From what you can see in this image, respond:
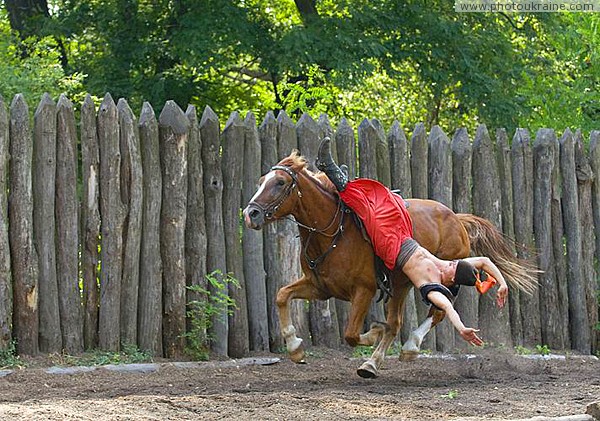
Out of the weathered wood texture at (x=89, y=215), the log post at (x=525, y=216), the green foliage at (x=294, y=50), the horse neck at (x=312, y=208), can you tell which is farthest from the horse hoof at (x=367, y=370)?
the green foliage at (x=294, y=50)

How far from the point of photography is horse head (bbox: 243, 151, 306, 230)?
25.0 feet

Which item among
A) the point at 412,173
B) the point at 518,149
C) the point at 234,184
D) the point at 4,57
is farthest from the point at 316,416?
the point at 4,57

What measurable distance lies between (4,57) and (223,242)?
17.1 feet

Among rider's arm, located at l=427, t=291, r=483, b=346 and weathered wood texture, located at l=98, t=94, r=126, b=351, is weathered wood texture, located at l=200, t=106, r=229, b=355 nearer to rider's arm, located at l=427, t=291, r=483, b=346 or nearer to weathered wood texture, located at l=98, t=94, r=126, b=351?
weathered wood texture, located at l=98, t=94, r=126, b=351

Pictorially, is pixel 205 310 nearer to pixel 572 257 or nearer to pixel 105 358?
pixel 105 358

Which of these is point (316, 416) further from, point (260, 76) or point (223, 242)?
point (260, 76)

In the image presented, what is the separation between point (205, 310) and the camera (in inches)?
364

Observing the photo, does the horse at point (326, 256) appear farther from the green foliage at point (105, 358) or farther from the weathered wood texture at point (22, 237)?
the weathered wood texture at point (22, 237)

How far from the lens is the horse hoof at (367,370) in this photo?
8.06m

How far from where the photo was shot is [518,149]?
438 inches

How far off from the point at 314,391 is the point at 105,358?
201 centimetres

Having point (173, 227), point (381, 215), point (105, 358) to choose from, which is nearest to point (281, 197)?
point (381, 215)

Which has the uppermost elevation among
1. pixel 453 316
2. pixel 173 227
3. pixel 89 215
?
pixel 89 215

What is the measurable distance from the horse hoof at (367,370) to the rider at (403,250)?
687 mm
